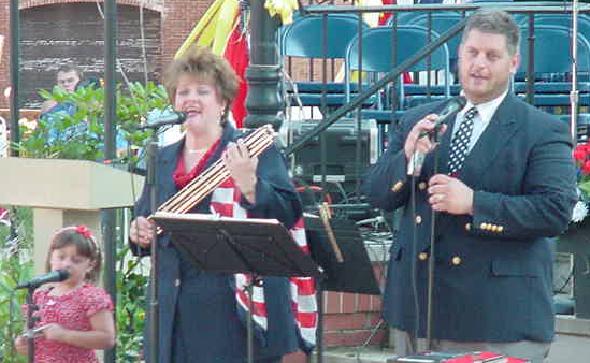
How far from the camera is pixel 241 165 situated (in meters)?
5.18

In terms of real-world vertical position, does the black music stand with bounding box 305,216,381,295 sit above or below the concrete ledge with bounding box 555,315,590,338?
above

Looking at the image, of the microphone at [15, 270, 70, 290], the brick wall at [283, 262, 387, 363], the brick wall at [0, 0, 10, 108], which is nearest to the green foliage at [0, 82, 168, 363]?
the brick wall at [283, 262, 387, 363]

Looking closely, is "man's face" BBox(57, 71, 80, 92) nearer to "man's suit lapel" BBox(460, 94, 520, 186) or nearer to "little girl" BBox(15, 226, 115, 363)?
"little girl" BBox(15, 226, 115, 363)

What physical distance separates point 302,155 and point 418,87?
163 centimetres

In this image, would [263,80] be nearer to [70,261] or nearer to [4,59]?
[70,261]

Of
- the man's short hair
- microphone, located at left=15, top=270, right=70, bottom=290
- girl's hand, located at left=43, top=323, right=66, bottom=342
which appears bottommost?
girl's hand, located at left=43, top=323, right=66, bottom=342

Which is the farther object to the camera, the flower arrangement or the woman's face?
the flower arrangement

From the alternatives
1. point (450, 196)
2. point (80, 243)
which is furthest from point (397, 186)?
point (80, 243)

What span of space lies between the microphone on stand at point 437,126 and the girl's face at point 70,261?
1.84 metres

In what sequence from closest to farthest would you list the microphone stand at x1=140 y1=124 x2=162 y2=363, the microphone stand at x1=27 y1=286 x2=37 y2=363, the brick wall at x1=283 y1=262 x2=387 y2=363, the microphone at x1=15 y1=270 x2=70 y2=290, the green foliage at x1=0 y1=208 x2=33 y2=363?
1. the microphone stand at x1=140 y1=124 x2=162 y2=363
2. the microphone at x1=15 y1=270 x2=70 y2=290
3. the microphone stand at x1=27 y1=286 x2=37 y2=363
4. the green foliage at x1=0 y1=208 x2=33 y2=363
5. the brick wall at x1=283 y1=262 x2=387 y2=363

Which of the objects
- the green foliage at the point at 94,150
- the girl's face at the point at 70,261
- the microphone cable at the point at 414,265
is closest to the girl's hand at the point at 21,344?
the girl's face at the point at 70,261

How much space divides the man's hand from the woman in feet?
2.27

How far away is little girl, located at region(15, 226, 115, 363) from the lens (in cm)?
602

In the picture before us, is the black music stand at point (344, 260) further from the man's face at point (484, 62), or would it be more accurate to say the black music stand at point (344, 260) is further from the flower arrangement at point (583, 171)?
the flower arrangement at point (583, 171)
